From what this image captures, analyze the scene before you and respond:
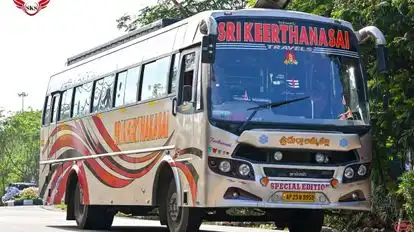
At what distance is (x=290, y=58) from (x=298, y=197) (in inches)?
73.2

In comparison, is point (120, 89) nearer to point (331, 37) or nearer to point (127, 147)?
point (127, 147)

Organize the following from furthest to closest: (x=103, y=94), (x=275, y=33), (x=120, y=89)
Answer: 1. (x=103, y=94)
2. (x=120, y=89)
3. (x=275, y=33)

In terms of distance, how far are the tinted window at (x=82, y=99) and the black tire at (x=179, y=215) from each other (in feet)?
15.0

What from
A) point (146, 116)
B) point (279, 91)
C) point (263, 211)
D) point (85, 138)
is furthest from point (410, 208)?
point (85, 138)

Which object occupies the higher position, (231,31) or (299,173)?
(231,31)

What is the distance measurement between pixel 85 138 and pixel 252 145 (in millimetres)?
6420

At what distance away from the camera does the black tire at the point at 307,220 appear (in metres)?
13.5

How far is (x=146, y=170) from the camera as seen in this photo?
13.9 meters

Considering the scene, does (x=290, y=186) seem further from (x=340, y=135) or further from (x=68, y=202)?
(x=68, y=202)

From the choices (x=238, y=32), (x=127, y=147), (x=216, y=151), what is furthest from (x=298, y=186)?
(x=127, y=147)

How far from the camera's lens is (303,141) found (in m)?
11.6

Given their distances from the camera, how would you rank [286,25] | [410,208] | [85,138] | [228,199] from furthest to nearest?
1. [85,138]
2. [410,208]
3. [286,25]
4. [228,199]

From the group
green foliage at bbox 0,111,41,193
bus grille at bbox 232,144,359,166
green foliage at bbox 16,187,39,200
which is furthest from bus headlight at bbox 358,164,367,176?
green foliage at bbox 0,111,41,193

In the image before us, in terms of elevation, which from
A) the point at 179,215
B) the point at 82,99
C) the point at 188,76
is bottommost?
the point at 179,215
